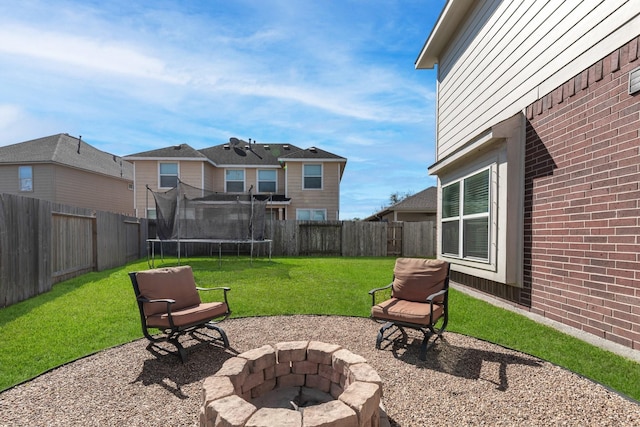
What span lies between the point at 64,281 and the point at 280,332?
6377 millimetres

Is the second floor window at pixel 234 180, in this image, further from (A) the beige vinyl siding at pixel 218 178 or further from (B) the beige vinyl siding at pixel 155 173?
(B) the beige vinyl siding at pixel 155 173

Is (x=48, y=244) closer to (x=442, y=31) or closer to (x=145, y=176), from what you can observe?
(x=442, y=31)

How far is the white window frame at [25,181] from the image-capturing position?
630 inches

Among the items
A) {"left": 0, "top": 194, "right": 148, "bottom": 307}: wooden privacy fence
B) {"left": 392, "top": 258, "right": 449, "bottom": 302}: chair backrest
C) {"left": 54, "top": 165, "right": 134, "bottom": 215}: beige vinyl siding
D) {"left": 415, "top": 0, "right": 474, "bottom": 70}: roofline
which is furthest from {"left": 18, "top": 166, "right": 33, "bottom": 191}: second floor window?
{"left": 392, "top": 258, "right": 449, "bottom": 302}: chair backrest

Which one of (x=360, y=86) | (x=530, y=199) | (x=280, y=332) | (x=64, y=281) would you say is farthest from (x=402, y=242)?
(x=64, y=281)

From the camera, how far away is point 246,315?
4797mm

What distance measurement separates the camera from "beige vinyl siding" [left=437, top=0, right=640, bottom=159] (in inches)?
138

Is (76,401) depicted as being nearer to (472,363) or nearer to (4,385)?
→ (4,385)

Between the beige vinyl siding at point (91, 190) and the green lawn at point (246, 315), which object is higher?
the beige vinyl siding at point (91, 190)

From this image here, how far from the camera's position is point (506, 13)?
5.15 m

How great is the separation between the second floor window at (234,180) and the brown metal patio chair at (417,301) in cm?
1448

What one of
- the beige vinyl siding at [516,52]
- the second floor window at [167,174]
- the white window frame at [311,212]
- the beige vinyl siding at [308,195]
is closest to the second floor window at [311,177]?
the beige vinyl siding at [308,195]

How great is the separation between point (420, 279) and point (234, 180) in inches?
596

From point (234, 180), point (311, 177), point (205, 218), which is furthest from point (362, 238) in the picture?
point (234, 180)
